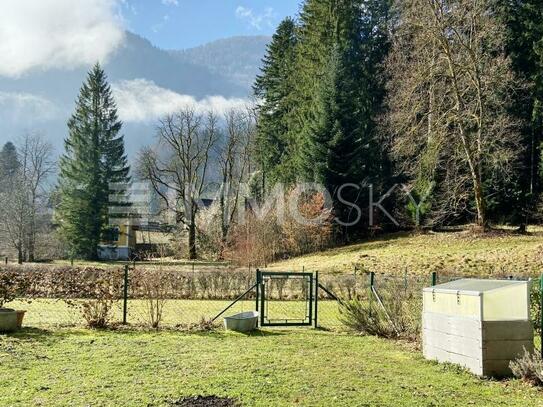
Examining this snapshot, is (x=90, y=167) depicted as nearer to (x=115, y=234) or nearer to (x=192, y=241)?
(x=115, y=234)

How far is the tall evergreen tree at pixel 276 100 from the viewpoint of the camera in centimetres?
4403

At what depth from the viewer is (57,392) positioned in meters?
6.14

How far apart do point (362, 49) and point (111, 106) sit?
25012 mm

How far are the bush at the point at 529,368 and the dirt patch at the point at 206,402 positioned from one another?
415 cm

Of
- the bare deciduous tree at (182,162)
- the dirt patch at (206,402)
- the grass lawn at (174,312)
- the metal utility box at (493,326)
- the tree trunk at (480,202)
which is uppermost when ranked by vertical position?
the bare deciduous tree at (182,162)

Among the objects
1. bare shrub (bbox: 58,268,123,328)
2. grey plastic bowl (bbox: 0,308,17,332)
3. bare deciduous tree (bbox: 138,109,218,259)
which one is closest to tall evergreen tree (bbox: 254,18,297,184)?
bare deciduous tree (bbox: 138,109,218,259)

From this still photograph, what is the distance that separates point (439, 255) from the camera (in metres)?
26.5

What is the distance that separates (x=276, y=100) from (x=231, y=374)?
42194 mm

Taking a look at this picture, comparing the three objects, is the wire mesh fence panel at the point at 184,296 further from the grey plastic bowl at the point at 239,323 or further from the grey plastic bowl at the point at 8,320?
the grey plastic bowl at the point at 8,320

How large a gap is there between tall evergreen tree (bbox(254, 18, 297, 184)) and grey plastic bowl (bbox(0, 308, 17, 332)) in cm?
3003

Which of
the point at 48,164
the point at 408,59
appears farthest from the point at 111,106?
the point at 408,59

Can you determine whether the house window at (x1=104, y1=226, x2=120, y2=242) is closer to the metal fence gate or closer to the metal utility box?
the metal fence gate

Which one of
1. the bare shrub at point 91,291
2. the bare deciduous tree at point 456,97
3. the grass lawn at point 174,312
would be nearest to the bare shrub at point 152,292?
the grass lawn at point 174,312

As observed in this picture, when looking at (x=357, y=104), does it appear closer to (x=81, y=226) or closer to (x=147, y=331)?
(x=81, y=226)
